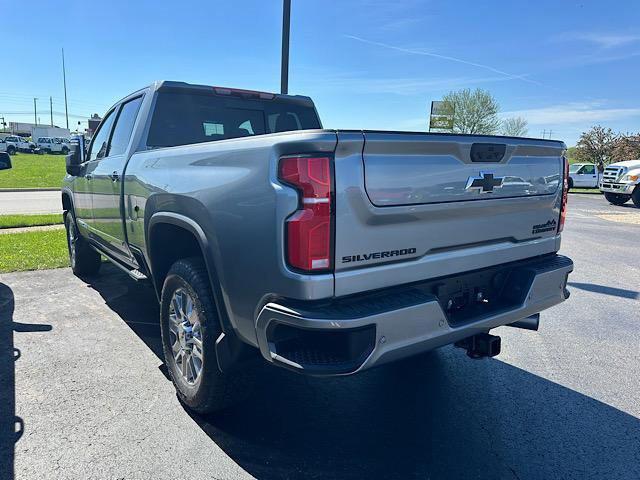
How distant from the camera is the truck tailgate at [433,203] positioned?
213cm

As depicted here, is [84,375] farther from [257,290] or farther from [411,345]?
[411,345]

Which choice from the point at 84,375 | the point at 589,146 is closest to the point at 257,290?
the point at 84,375

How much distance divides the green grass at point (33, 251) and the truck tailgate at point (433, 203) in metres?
6.12

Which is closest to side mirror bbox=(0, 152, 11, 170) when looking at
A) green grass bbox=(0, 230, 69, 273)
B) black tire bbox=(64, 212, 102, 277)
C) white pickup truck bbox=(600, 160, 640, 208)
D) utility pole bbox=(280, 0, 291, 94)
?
black tire bbox=(64, 212, 102, 277)

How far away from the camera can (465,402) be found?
129 inches

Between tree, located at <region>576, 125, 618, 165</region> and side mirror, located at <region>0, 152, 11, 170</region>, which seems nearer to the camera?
side mirror, located at <region>0, 152, 11, 170</region>

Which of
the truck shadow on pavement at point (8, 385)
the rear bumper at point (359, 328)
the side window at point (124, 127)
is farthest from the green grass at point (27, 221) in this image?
the rear bumper at point (359, 328)

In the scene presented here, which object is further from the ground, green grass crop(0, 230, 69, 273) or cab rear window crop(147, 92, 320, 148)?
cab rear window crop(147, 92, 320, 148)

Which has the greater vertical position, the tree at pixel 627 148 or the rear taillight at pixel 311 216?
the tree at pixel 627 148

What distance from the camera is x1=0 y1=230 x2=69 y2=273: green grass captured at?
6.82 metres

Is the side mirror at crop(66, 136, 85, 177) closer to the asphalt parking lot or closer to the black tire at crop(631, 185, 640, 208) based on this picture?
the asphalt parking lot

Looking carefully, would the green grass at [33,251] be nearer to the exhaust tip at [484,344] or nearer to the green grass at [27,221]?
the green grass at [27,221]

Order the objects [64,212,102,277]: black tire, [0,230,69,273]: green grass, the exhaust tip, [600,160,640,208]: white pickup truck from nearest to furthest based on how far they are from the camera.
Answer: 1. the exhaust tip
2. [64,212,102,277]: black tire
3. [0,230,69,273]: green grass
4. [600,160,640,208]: white pickup truck

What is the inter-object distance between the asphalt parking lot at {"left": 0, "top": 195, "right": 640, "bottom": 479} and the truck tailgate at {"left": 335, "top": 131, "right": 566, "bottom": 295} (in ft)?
3.41
